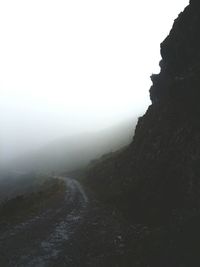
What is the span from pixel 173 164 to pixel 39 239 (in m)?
14.9

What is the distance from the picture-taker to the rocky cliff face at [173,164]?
67.9 ft

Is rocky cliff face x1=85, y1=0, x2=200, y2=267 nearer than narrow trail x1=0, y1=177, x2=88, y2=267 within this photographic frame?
No

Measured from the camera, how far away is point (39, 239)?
22891 millimetres

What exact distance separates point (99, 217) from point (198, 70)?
16972mm

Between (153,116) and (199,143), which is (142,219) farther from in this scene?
(153,116)

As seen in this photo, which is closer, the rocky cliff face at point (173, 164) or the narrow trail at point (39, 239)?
the narrow trail at point (39, 239)

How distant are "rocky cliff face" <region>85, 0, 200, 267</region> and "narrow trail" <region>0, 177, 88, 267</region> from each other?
5.32m

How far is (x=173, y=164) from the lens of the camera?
105 feet

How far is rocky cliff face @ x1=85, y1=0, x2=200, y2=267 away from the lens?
20688 millimetres

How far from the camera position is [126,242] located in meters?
21.8

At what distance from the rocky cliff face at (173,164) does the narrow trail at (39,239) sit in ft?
17.4

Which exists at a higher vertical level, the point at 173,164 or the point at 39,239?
the point at 173,164

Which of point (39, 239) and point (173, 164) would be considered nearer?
point (39, 239)

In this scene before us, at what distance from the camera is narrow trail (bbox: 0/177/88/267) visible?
18523 mm
